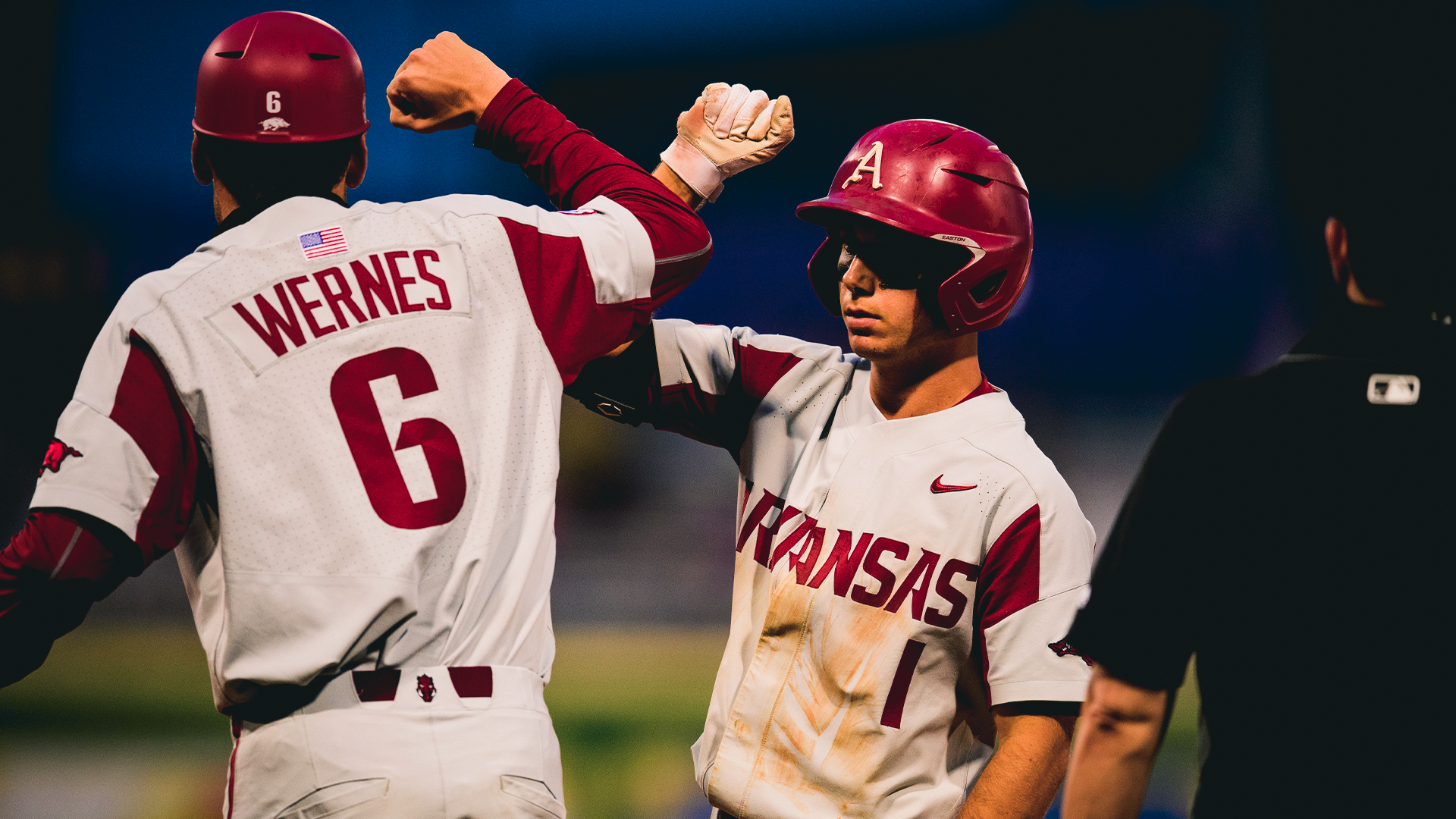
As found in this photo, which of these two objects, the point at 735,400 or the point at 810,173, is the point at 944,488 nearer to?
the point at 735,400

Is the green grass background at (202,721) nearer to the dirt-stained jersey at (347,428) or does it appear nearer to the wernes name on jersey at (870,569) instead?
the wernes name on jersey at (870,569)

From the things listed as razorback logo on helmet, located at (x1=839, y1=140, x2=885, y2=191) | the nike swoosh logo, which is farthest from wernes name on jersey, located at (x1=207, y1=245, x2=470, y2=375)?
the nike swoosh logo

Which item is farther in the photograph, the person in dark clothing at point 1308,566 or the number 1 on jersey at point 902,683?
the number 1 on jersey at point 902,683

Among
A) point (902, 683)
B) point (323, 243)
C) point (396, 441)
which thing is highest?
point (323, 243)

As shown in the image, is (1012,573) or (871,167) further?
(871,167)

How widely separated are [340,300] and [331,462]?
34 cm

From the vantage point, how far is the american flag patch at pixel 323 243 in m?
2.45

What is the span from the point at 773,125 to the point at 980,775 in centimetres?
176

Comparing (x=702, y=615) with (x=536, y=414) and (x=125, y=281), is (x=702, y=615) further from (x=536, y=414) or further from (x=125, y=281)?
(x=536, y=414)

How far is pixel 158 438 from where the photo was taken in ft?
7.41

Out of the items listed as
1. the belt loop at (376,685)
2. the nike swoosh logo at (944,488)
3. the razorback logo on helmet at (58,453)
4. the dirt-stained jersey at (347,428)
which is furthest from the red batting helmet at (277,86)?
the nike swoosh logo at (944,488)

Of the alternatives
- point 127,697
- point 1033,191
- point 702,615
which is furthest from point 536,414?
point 1033,191

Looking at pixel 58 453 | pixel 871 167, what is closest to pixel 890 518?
pixel 871 167

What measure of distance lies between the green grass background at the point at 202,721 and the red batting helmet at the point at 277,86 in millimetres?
5620
